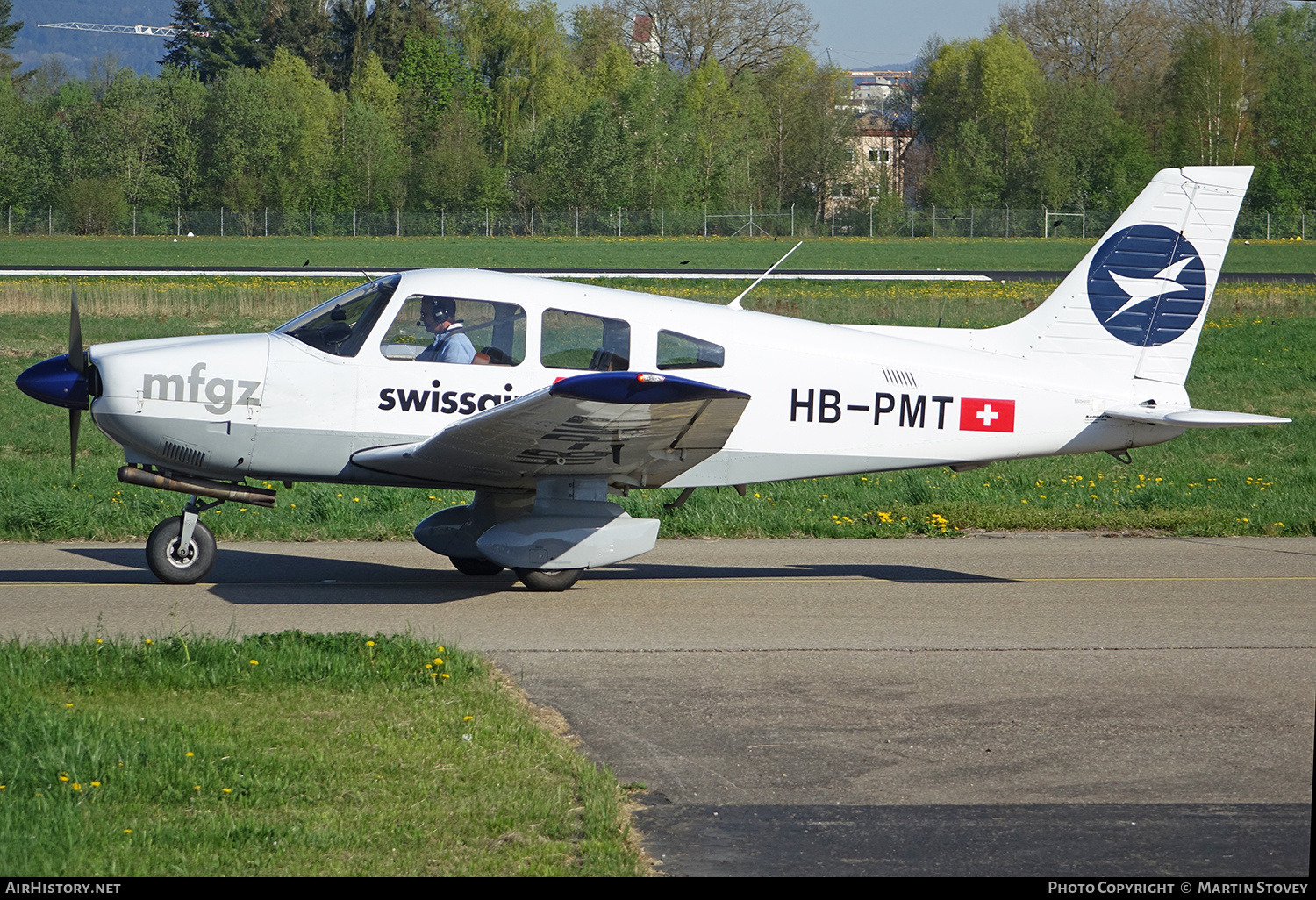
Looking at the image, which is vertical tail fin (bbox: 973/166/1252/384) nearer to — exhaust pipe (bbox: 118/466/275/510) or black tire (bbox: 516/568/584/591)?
black tire (bbox: 516/568/584/591)

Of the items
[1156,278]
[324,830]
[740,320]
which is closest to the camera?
[324,830]

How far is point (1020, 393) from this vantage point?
9445 millimetres

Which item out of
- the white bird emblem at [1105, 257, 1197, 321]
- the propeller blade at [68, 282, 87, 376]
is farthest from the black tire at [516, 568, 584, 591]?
the white bird emblem at [1105, 257, 1197, 321]

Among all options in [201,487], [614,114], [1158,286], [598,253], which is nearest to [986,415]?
[1158,286]

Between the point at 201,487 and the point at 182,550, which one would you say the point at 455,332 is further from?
the point at 182,550

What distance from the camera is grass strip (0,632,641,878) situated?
4.47 metres

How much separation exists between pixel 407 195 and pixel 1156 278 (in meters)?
82.0

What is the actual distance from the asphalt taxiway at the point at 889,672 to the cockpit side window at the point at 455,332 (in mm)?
1748

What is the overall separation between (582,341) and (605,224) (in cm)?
7404

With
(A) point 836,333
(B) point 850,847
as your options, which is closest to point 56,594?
(A) point 836,333

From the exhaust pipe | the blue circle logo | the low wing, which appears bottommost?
the exhaust pipe

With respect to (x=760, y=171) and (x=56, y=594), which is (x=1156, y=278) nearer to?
(x=56, y=594)

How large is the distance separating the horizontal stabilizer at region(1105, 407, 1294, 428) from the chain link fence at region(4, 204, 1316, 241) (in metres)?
71.6

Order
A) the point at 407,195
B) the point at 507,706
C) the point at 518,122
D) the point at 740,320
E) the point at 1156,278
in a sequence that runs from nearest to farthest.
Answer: the point at 507,706
the point at 740,320
the point at 1156,278
the point at 407,195
the point at 518,122
